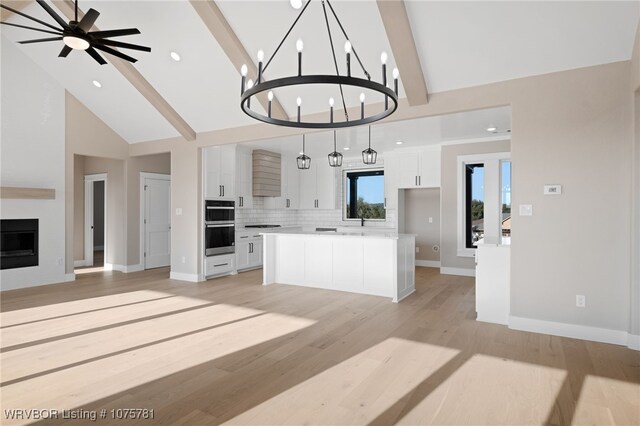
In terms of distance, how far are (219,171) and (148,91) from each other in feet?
6.14

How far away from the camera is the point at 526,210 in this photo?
3889mm

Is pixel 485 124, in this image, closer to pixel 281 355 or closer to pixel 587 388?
pixel 587 388

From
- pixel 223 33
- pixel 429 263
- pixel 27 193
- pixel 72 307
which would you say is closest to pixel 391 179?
pixel 429 263

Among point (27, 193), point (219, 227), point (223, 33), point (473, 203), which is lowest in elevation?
point (219, 227)

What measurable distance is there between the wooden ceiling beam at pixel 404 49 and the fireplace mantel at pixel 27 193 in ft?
19.7

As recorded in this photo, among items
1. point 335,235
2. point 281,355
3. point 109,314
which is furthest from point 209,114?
point 281,355

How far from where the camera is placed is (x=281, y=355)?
3.23 meters

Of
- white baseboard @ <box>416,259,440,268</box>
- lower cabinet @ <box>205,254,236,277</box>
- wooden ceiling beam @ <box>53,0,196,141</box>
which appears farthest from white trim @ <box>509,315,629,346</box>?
wooden ceiling beam @ <box>53,0,196,141</box>

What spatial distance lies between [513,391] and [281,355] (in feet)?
5.87

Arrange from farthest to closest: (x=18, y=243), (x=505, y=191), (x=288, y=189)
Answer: (x=288, y=189)
(x=505, y=191)
(x=18, y=243)

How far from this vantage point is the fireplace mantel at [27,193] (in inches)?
227

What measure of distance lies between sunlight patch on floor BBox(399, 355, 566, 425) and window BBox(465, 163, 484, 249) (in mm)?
4499

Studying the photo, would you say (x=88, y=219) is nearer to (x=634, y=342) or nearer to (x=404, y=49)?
(x=404, y=49)

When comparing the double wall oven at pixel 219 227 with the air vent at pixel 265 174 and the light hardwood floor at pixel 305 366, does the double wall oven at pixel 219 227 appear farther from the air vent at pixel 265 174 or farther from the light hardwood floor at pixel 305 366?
the light hardwood floor at pixel 305 366
